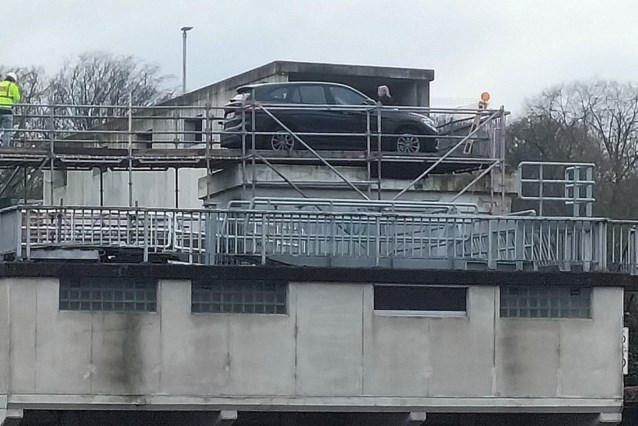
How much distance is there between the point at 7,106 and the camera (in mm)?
28938

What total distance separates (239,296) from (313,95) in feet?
22.1

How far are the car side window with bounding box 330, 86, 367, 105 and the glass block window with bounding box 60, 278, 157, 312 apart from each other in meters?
7.57

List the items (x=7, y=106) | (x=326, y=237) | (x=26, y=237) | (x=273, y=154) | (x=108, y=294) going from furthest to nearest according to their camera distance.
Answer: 1. (x=273, y=154)
2. (x=7, y=106)
3. (x=326, y=237)
4. (x=26, y=237)
5. (x=108, y=294)

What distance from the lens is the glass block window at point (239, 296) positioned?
80.4ft

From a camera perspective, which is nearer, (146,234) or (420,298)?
(146,234)

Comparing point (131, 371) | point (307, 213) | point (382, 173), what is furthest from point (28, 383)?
point (382, 173)

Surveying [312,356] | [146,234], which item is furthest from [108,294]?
[312,356]

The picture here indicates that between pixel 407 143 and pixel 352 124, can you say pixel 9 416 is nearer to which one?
pixel 352 124

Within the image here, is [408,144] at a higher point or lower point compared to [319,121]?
lower

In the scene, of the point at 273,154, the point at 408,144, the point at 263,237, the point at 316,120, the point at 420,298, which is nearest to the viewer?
the point at 263,237

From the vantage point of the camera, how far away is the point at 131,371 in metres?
24.1

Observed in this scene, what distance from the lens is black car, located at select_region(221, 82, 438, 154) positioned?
96.6 ft

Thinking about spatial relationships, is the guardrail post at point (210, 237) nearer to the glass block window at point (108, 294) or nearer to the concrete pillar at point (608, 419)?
the glass block window at point (108, 294)

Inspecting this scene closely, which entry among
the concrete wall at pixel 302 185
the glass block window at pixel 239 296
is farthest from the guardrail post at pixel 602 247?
the glass block window at pixel 239 296
